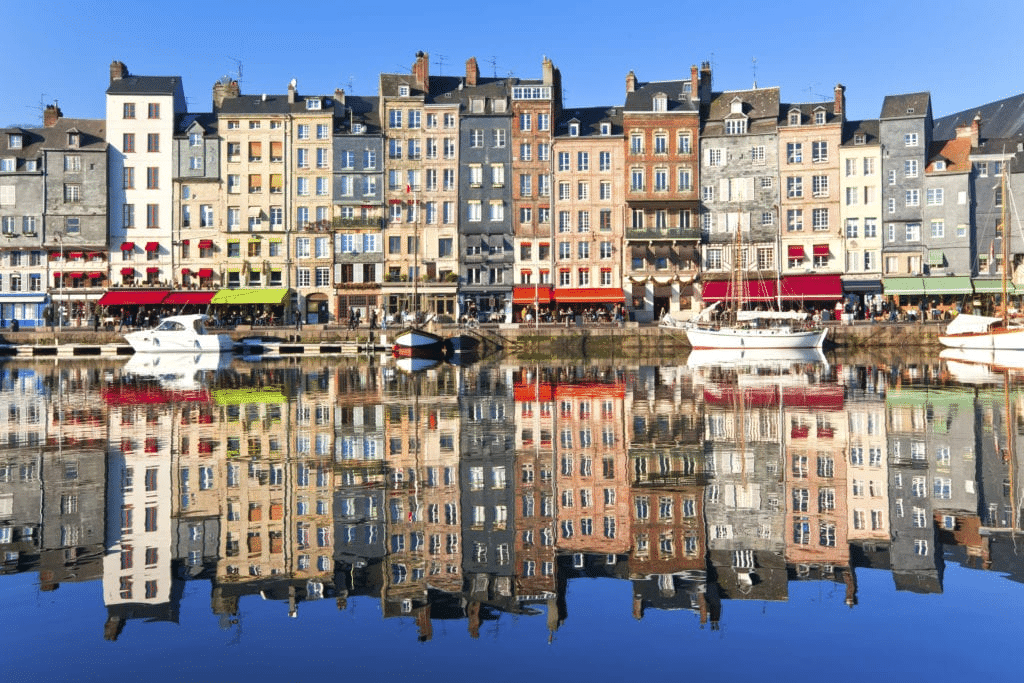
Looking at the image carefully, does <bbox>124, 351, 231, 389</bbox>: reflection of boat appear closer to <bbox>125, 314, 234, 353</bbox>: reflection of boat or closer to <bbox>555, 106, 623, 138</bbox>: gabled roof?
<bbox>125, 314, 234, 353</bbox>: reflection of boat

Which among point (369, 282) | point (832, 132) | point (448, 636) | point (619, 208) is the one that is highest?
point (832, 132)

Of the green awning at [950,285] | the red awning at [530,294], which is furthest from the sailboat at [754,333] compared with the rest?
the red awning at [530,294]

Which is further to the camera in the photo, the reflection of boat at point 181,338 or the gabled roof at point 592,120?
the gabled roof at point 592,120

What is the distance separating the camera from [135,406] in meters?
30.5

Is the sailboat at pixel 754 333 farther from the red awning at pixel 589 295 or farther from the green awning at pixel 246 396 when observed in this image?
the green awning at pixel 246 396

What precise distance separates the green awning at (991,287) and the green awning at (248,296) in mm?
50407

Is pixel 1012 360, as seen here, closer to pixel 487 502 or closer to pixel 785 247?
pixel 785 247

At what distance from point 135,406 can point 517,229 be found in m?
47.1

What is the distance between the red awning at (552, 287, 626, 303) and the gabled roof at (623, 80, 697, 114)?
13.8m

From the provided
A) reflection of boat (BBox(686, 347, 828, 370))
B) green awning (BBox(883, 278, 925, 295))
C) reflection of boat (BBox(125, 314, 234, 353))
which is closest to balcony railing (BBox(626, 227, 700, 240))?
reflection of boat (BBox(686, 347, 828, 370))

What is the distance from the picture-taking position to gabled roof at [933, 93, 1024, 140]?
7662cm

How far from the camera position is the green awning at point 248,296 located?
7200 centimetres

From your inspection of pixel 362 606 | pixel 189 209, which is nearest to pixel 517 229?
pixel 189 209

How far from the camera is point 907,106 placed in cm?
7156
